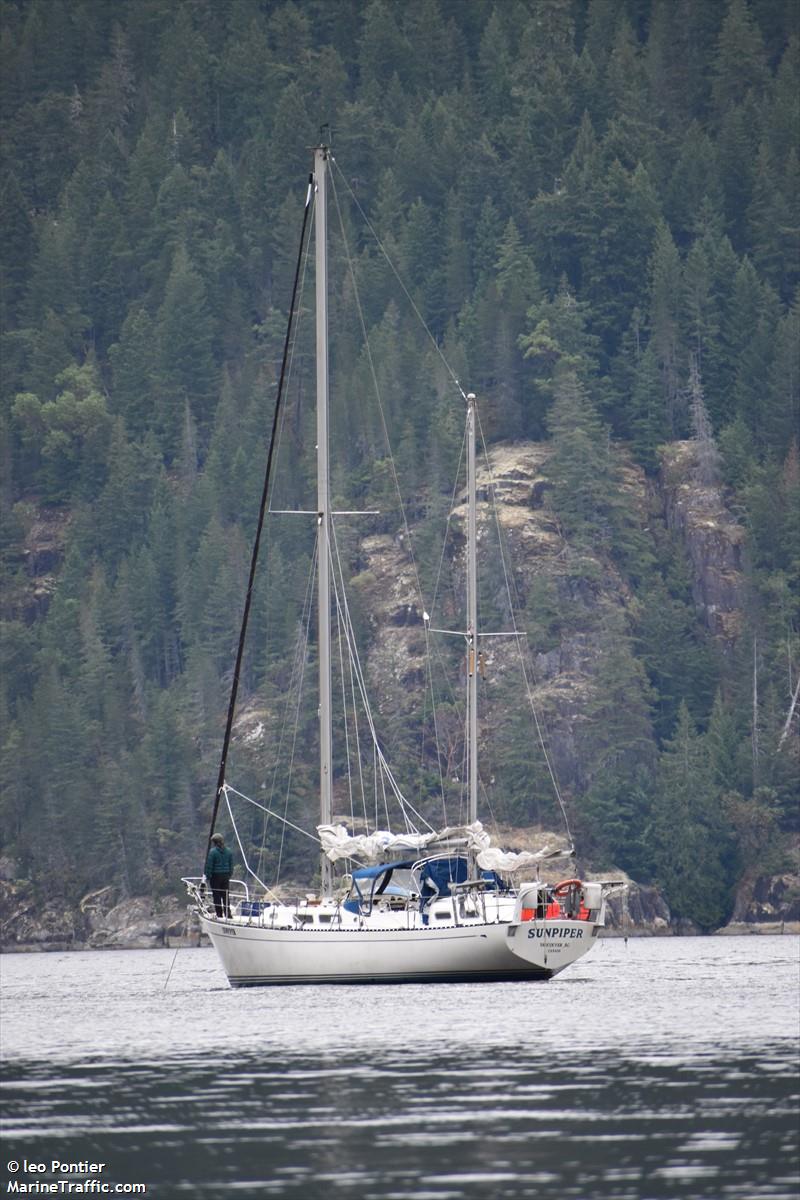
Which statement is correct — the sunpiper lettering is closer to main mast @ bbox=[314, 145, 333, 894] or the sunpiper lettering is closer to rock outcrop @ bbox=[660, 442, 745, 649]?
main mast @ bbox=[314, 145, 333, 894]

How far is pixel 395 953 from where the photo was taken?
63.3 m

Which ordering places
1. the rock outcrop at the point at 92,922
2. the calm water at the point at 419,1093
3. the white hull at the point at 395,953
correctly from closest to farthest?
the calm water at the point at 419,1093
the white hull at the point at 395,953
the rock outcrop at the point at 92,922

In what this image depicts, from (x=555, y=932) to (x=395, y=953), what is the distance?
4.63 m

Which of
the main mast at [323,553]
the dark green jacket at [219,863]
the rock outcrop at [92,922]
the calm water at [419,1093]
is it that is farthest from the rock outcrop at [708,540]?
the calm water at [419,1093]

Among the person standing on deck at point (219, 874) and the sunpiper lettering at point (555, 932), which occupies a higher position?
the person standing on deck at point (219, 874)

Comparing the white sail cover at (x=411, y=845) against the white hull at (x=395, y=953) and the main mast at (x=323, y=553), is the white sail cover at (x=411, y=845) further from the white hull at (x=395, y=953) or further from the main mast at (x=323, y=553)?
the white hull at (x=395, y=953)

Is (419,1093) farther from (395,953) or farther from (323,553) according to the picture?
(323,553)

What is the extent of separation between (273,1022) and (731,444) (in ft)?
425

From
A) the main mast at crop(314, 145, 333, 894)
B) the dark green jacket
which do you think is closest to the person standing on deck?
the dark green jacket

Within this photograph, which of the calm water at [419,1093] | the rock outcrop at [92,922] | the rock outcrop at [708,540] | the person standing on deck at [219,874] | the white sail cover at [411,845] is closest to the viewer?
the calm water at [419,1093]

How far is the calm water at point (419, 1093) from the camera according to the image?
32250 mm

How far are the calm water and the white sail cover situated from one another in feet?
13.1

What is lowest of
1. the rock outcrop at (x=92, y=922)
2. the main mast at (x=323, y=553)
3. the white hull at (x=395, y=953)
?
the rock outcrop at (x=92, y=922)

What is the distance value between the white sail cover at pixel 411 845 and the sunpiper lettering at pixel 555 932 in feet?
6.95
